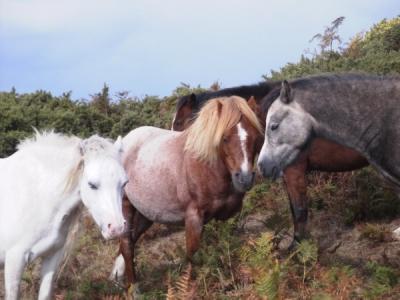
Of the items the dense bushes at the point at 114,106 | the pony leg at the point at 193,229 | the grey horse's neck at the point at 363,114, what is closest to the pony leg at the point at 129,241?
the pony leg at the point at 193,229

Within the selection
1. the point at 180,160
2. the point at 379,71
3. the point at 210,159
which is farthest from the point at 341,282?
the point at 379,71

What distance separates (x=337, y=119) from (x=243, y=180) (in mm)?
1327

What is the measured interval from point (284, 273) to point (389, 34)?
11.6 meters

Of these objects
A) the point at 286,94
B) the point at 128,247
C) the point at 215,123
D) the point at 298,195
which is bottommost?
the point at 128,247

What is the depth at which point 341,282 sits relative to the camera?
508cm

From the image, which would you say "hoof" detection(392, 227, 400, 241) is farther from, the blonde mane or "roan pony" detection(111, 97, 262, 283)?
the blonde mane

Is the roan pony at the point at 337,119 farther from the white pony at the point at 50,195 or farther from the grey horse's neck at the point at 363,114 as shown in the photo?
the white pony at the point at 50,195

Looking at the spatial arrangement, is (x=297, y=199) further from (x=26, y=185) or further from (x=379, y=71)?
(x=379, y=71)

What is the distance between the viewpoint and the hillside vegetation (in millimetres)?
5387

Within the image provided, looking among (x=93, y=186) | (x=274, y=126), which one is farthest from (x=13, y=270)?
(x=274, y=126)

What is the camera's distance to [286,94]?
6.20 m

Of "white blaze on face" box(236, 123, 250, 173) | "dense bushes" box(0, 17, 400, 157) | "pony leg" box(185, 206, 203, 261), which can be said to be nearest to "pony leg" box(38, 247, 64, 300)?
"pony leg" box(185, 206, 203, 261)

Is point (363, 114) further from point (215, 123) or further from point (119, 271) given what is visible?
point (119, 271)

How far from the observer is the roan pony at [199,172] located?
18.9 feet
